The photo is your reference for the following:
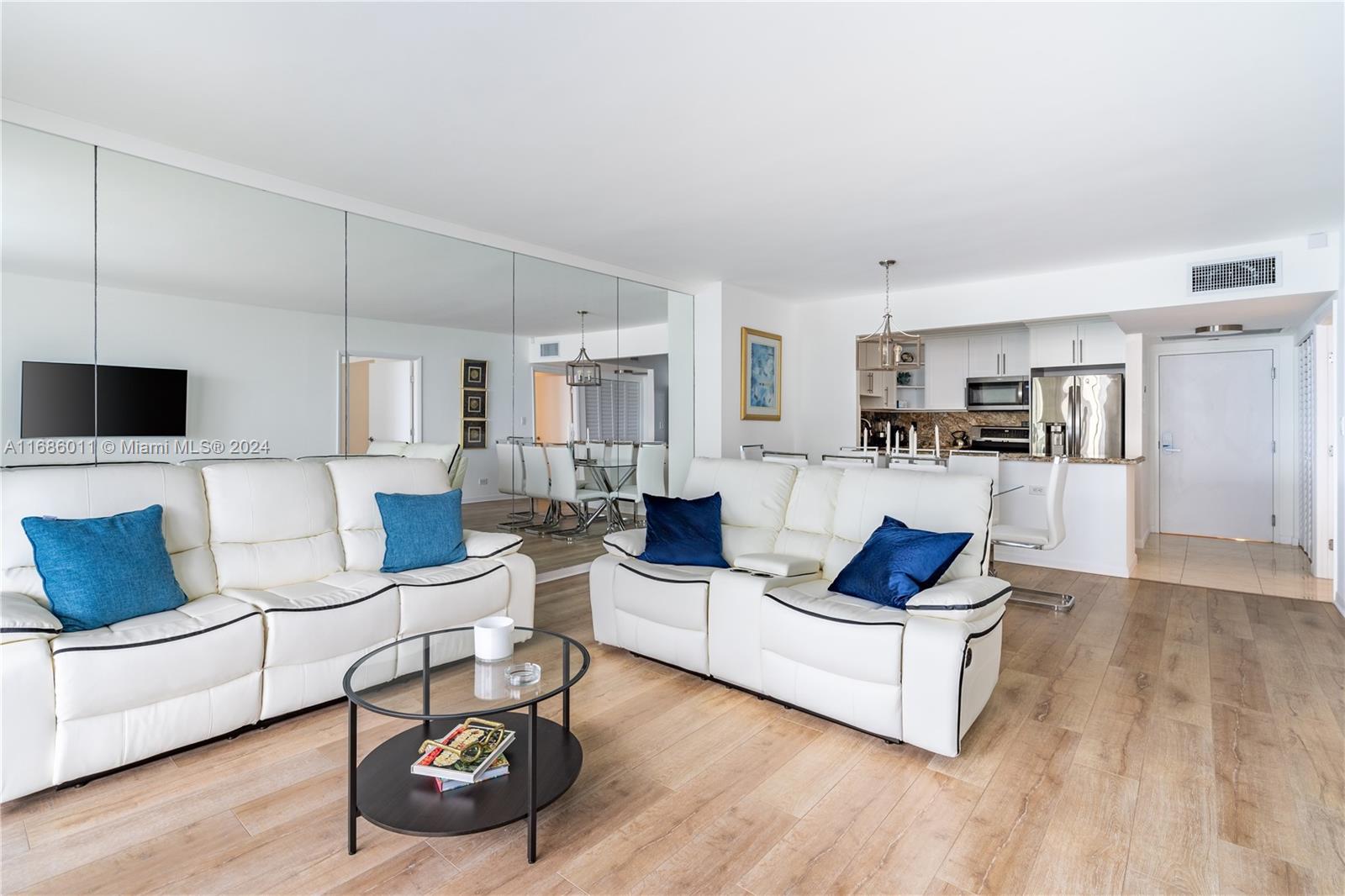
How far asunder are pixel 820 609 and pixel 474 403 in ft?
9.00

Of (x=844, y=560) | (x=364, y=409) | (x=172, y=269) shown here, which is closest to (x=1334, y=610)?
(x=844, y=560)

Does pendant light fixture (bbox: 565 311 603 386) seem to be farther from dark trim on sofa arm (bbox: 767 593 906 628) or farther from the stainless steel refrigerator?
the stainless steel refrigerator

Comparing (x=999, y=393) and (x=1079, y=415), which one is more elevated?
(x=999, y=393)

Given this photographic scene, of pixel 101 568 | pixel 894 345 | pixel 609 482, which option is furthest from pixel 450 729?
pixel 894 345

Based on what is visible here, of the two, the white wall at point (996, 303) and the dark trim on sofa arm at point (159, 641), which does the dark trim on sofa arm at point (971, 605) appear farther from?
the white wall at point (996, 303)

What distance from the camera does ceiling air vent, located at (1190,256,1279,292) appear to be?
14.8ft

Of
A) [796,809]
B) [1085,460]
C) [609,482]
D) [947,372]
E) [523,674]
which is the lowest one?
[796,809]

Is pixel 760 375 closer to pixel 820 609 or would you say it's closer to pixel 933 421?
pixel 933 421

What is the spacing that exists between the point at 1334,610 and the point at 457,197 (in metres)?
5.94

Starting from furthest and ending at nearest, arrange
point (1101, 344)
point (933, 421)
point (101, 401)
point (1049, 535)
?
point (933, 421) → point (1101, 344) → point (1049, 535) → point (101, 401)

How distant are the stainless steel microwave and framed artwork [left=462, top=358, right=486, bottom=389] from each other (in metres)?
5.40

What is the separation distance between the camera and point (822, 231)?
4398 mm

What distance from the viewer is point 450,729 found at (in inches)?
90.0

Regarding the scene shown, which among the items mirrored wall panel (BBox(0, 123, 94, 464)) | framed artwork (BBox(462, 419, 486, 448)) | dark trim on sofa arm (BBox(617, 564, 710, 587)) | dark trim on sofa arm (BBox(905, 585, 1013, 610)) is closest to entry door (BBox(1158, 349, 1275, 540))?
dark trim on sofa arm (BBox(905, 585, 1013, 610))
